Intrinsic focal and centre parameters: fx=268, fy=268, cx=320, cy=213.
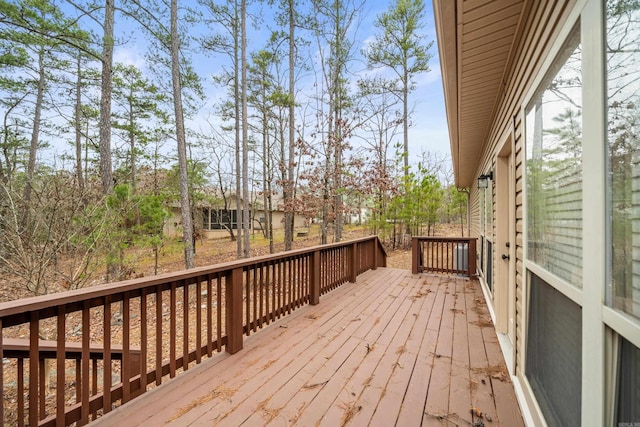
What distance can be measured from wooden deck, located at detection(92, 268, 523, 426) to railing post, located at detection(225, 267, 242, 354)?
10 centimetres

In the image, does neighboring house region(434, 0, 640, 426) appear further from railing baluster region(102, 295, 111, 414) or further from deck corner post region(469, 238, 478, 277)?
deck corner post region(469, 238, 478, 277)

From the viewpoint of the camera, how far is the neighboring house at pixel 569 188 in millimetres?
784

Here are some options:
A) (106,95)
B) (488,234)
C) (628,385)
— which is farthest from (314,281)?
(106,95)

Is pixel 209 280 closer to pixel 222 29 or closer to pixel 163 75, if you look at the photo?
pixel 163 75

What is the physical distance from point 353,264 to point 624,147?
4757 mm

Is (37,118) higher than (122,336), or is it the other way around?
(37,118)

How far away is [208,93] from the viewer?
10.1 meters

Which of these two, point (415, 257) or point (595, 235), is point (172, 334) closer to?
point (595, 235)

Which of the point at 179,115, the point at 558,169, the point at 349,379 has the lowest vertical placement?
the point at 349,379

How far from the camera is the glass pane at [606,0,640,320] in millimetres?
742

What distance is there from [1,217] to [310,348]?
4533 millimetres

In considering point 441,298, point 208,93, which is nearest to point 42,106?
point 208,93

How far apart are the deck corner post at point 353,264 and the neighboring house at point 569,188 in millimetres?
3053

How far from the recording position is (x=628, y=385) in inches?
30.1
